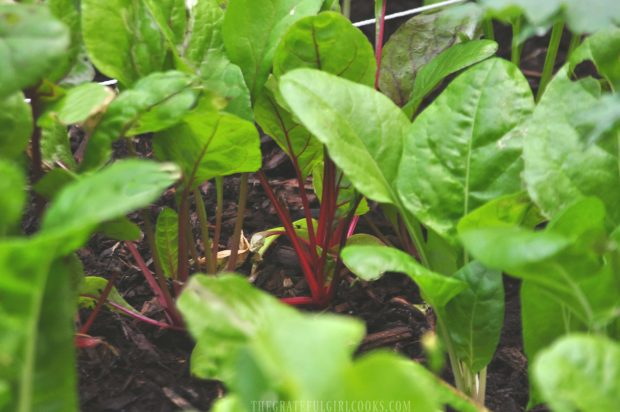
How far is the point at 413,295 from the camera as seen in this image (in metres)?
1.36

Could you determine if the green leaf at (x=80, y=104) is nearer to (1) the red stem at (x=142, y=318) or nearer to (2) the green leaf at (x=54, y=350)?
(2) the green leaf at (x=54, y=350)

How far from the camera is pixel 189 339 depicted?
125cm

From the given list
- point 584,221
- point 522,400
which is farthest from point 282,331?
point 522,400

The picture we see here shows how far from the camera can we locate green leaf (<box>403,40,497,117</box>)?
3.81ft

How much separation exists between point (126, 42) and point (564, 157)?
556 mm

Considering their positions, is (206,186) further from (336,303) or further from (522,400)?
(522,400)

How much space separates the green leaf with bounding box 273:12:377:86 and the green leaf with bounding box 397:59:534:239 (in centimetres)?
16

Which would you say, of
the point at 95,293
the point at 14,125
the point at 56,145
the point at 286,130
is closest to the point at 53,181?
the point at 14,125

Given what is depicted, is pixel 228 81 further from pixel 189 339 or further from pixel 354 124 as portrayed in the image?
pixel 189 339

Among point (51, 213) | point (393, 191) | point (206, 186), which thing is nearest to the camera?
point (51, 213)

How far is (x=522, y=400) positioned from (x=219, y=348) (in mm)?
547

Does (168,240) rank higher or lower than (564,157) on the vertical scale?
lower

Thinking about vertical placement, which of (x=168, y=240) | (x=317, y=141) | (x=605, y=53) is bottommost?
(x=168, y=240)

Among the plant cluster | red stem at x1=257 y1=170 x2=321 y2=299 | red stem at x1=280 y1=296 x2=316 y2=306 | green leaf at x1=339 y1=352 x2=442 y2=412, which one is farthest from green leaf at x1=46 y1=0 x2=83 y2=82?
green leaf at x1=339 y1=352 x2=442 y2=412
